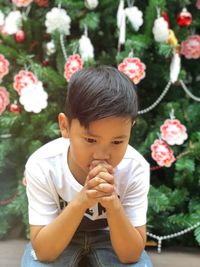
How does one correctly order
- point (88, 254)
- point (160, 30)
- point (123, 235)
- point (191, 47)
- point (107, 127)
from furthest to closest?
1. point (191, 47)
2. point (160, 30)
3. point (88, 254)
4. point (123, 235)
5. point (107, 127)

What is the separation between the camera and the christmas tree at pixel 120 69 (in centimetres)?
139

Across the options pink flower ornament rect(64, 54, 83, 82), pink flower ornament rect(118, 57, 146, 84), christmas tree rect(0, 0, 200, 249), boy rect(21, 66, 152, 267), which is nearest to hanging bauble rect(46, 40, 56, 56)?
christmas tree rect(0, 0, 200, 249)

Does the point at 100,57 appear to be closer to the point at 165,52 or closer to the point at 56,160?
the point at 165,52

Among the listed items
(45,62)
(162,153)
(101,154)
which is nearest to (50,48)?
(45,62)

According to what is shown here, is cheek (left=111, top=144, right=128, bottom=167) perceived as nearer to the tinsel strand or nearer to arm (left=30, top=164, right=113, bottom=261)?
arm (left=30, top=164, right=113, bottom=261)

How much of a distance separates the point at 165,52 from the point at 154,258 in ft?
2.03

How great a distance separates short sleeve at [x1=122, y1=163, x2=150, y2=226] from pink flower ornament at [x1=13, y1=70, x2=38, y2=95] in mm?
515

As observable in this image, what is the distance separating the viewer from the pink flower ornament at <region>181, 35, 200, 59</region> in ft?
4.82

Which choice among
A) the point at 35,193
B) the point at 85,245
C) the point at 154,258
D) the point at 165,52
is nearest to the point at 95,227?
the point at 85,245

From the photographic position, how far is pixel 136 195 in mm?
1062

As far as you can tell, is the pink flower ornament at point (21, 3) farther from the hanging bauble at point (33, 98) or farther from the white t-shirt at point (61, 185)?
the white t-shirt at point (61, 185)

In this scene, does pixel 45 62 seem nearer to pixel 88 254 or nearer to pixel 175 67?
pixel 175 67

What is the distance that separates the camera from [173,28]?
4.77 feet

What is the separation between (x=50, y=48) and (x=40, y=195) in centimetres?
63
